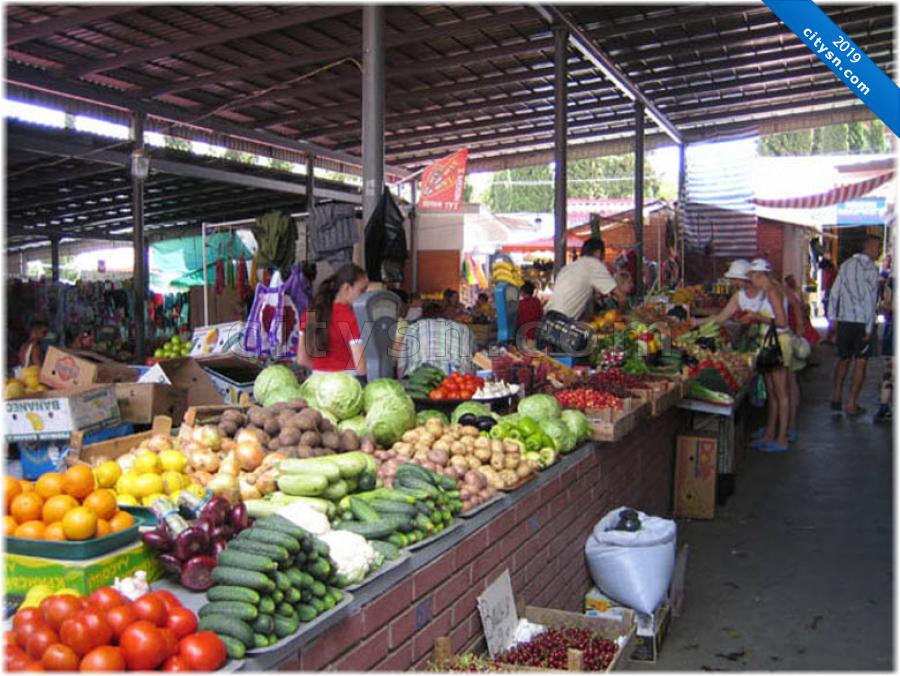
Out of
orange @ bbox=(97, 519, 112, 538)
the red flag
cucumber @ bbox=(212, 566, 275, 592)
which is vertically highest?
the red flag

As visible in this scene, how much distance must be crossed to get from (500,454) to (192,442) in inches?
54.4

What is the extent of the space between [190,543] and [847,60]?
2214mm

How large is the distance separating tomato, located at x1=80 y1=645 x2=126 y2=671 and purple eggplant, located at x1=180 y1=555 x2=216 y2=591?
598 millimetres

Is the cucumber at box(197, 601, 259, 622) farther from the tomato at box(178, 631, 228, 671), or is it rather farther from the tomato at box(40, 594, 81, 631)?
the tomato at box(40, 594, 81, 631)

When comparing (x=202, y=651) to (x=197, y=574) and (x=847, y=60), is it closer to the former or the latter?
(x=197, y=574)

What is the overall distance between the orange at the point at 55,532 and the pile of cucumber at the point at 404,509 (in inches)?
36.2

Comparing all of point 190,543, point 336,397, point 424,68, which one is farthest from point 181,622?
point 424,68

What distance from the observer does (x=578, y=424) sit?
518cm

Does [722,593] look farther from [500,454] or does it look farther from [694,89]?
[694,89]

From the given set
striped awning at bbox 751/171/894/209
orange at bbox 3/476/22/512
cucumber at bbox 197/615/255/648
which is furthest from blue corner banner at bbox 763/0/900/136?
striped awning at bbox 751/171/894/209

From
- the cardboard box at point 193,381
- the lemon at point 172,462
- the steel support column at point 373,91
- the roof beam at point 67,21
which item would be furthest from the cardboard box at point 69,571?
the roof beam at point 67,21

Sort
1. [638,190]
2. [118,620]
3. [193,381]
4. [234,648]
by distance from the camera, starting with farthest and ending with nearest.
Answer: [638,190] < [193,381] < [234,648] < [118,620]

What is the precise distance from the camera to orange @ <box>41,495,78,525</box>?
2.68 meters

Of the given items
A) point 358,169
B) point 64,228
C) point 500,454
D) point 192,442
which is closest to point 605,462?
point 500,454
